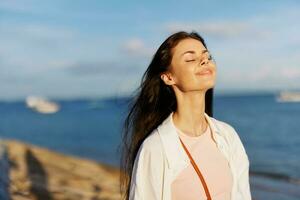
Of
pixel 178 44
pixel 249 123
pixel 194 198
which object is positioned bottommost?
pixel 249 123

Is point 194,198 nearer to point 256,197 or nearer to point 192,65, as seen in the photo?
point 192,65

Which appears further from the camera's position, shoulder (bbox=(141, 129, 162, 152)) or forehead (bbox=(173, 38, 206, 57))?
forehead (bbox=(173, 38, 206, 57))

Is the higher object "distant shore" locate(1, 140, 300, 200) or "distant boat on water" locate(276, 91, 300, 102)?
"distant shore" locate(1, 140, 300, 200)

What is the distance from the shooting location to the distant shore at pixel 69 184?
985 cm

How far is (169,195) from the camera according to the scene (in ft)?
8.51

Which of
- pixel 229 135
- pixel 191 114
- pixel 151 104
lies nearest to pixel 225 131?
pixel 229 135

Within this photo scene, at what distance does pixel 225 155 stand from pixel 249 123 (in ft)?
161

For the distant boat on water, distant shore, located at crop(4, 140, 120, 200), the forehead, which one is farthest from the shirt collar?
the distant boat on water

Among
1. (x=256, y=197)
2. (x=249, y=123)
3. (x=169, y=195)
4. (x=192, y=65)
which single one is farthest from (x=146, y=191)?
(x=249, y=123)

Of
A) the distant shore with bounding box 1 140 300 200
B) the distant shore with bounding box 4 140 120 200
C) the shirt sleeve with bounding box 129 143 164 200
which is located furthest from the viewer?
the distant shore with bounding box 1 140 300 200

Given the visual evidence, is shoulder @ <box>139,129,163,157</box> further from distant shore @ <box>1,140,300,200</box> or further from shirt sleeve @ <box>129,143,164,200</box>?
distant shore @ <box>1,140,300,200</box>

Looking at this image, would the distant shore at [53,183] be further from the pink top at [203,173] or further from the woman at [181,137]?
the pink top at [203,173]

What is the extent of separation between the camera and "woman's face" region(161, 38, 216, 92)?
2748mm

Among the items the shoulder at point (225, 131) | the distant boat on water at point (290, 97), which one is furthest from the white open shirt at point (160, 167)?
the distant boat on water at point (290, 97)
